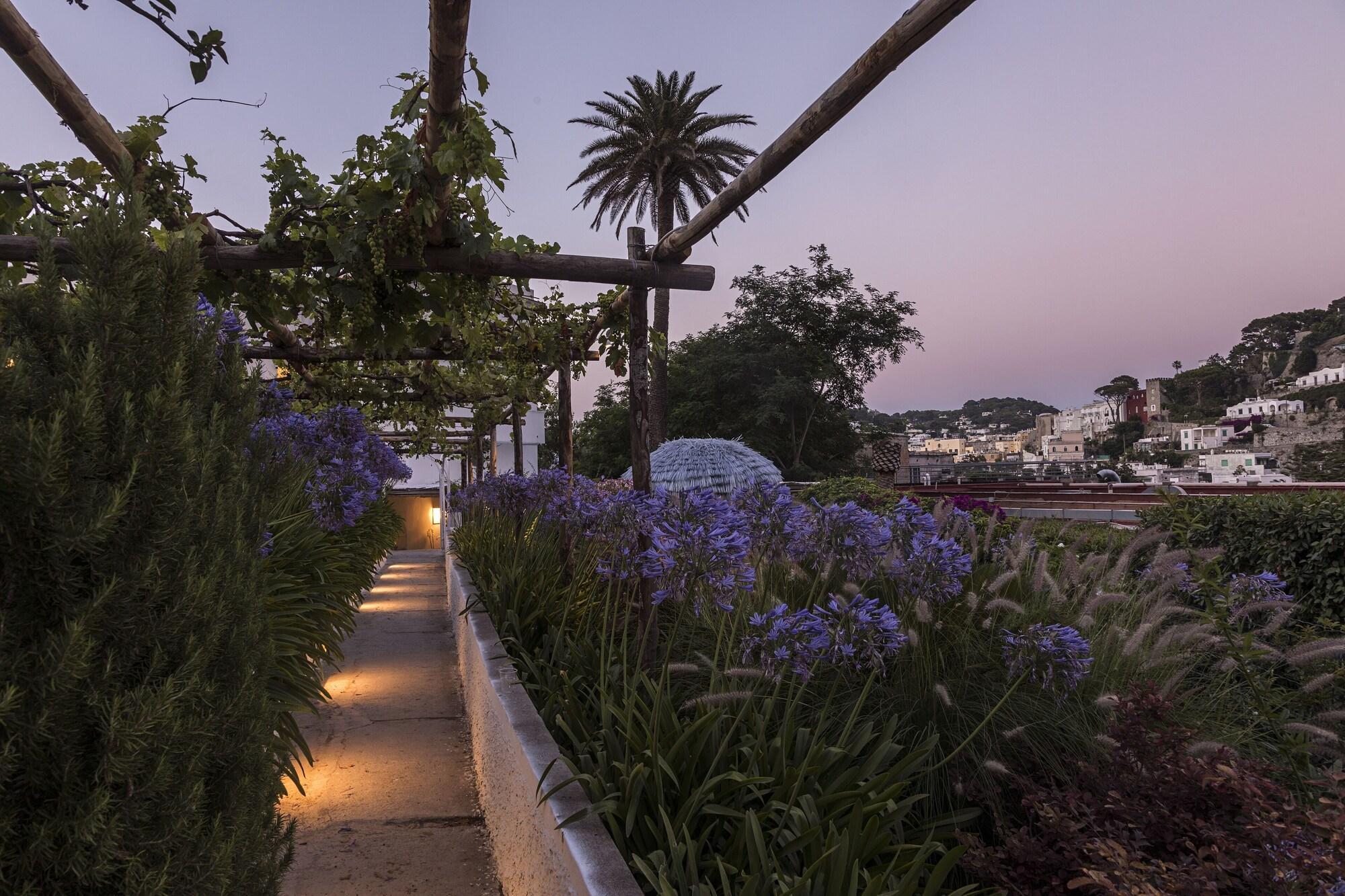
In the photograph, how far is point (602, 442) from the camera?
3381 centimetres

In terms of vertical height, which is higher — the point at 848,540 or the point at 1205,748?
the point at 848,540

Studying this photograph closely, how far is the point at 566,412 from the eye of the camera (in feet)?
22.0

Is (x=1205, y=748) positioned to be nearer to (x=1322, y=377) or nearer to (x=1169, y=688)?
(x=1169, y=688)

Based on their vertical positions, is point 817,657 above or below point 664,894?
above

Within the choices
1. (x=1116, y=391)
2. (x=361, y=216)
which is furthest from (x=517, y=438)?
(x=1116, y=391)

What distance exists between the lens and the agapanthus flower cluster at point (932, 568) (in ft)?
7.59

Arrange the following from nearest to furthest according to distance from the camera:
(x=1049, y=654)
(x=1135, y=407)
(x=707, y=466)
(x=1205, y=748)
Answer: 1. (x=1205, y=748)
2. (x=1049, y=654)
3. (x=707, y=466)
4. (x=1135, y=407)

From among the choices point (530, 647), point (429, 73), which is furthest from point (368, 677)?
point (429, 73)

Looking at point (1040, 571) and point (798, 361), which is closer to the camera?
point (1040, 571)

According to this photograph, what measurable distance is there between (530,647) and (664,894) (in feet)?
8.75

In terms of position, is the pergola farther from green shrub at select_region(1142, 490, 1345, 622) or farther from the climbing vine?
green shrub at select_region(1142, 490, 1345, 622)

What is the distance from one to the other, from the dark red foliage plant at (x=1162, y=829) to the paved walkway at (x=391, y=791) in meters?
1.88

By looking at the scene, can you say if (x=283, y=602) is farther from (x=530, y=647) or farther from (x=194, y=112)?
(x=194, y=112)

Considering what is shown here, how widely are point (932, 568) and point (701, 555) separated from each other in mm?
719
